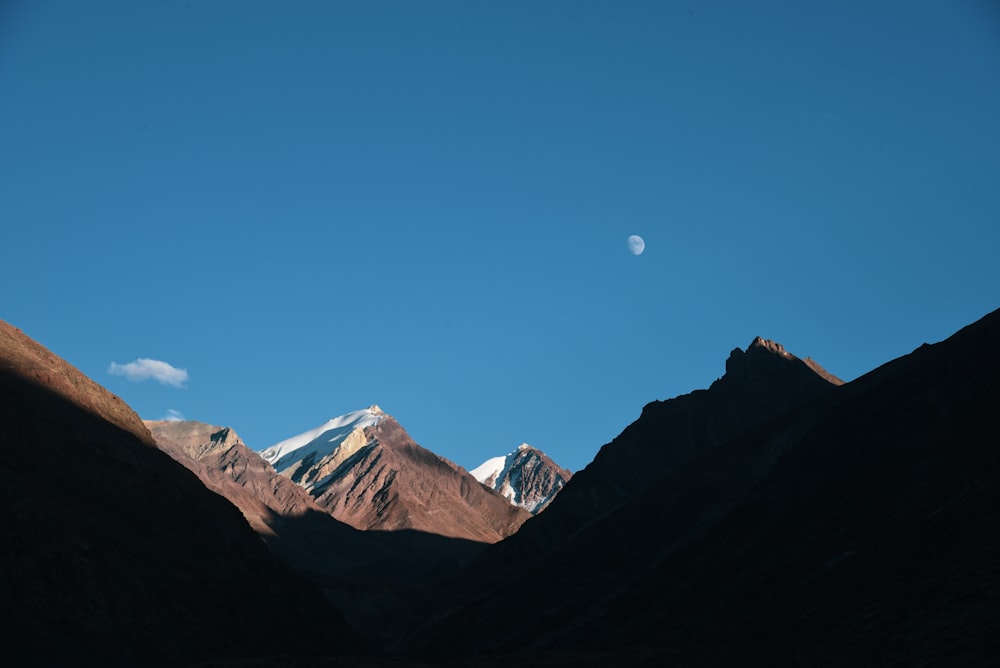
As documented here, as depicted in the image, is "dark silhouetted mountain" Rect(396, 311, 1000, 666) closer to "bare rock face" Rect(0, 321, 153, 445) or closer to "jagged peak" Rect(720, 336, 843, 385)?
"bare rock face" Rect(0, 321, 153, 445)

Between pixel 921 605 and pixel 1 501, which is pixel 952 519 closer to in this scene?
pixel 921 605

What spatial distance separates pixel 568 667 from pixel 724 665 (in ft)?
26.1

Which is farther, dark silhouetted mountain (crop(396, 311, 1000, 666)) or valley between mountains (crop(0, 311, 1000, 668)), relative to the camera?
valley between mountains (crop(0, 311, 1000, 668))

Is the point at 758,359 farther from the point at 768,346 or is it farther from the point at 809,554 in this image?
the point at 809,554

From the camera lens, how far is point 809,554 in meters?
65.2

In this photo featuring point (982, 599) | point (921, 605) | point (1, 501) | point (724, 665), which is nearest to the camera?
point (982, 599)

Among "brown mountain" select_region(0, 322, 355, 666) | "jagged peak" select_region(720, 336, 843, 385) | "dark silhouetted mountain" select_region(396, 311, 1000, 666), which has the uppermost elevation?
"jagged peak" select_region(720, 336, 843, 385)

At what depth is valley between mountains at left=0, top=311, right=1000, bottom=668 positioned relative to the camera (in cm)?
4175

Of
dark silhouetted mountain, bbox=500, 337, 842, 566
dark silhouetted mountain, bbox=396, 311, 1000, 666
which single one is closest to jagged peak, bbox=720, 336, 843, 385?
dark silhouetted mountain, bbox=500, 337, 842, 566

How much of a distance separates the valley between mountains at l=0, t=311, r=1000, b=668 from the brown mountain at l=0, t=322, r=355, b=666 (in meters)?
0.19

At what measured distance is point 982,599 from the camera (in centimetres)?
3328

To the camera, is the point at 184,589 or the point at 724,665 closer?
the point at 724,665

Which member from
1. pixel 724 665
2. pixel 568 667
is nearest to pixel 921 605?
pixel 724 665

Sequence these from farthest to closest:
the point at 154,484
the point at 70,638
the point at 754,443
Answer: the point at 754,443 < the point at 154,484 < the point at 70,638
